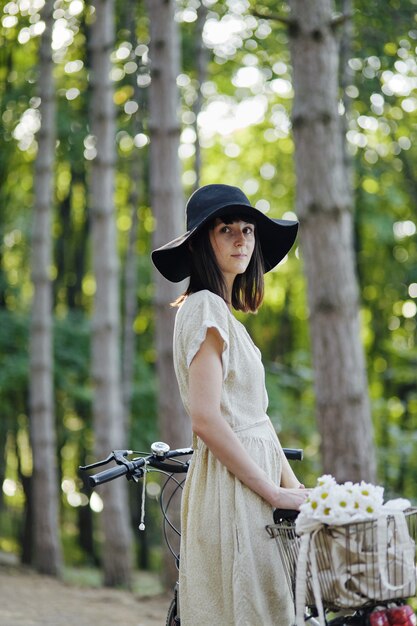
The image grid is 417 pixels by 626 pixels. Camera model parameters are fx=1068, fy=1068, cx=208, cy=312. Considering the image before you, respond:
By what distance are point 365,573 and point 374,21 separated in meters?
9.52

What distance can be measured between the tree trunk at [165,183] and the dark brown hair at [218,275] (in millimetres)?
6233

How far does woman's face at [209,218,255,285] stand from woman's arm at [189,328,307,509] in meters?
0.44

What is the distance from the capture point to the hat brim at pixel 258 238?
145 inches

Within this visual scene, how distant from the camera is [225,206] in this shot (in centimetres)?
362

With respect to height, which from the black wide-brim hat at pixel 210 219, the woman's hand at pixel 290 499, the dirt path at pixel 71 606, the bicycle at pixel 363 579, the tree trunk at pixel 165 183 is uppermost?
the tree trunk at pixel 165 183

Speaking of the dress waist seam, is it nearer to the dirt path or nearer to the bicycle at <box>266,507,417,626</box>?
the bicycle at <box>266,507,417,626</box>

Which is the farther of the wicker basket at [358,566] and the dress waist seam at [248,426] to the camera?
the dress waist seam at [248,426]

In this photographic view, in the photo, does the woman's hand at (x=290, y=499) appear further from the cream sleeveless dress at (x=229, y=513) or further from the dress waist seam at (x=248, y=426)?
the dress waist seam at (x=248, y=426)

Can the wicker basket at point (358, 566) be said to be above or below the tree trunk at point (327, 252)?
below

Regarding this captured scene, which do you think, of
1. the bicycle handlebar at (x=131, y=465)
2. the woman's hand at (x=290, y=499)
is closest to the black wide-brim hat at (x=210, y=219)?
the bicycle handlebar at (x=131, y=465)

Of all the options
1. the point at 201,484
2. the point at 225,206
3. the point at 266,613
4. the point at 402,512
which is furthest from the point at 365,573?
the point at 225,206

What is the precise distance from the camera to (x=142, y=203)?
23.7 metres

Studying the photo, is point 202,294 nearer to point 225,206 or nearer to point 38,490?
point 225,206

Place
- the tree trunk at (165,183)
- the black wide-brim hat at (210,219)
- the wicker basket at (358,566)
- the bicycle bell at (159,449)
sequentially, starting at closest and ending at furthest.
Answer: the wicker basket at (358,566), the black wide-brim hat at (210,219), the bicycle bell at (159,449), the tree trunk at (165,183)
